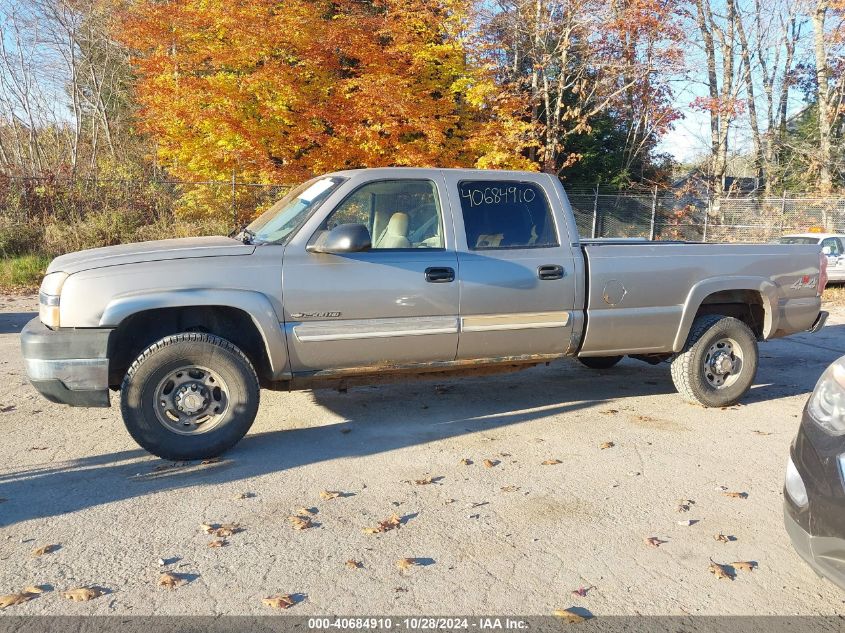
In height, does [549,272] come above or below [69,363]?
above

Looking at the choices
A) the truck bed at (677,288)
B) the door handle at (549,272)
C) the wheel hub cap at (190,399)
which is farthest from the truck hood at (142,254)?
the truck bed at (677,288)

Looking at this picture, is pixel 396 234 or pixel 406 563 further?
pixel 396 234

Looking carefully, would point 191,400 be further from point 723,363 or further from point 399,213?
point 723,363

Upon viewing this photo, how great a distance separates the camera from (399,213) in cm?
506

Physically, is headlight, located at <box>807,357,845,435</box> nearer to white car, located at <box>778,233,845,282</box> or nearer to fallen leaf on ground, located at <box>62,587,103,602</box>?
fallen leaf on ground, located at <box>62,587,103,602</box>

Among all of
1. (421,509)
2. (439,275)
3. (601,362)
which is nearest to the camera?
(421,509)

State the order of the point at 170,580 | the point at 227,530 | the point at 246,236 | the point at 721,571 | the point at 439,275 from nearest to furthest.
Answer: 1. the point at 170,580
2. the point at 721,571
3. the point at 227,530
4. the point at 439,275
5. the point at 246,236

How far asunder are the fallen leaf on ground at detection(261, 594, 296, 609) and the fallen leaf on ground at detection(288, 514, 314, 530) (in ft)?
2.18

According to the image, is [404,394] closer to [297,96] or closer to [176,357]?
[176,357]

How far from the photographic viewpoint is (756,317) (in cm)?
628

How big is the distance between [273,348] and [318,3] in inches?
675

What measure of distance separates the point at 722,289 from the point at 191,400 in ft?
14.2

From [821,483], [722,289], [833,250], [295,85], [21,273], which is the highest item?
[295,85]

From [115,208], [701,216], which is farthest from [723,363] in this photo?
[701,216]
